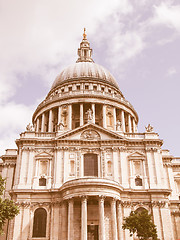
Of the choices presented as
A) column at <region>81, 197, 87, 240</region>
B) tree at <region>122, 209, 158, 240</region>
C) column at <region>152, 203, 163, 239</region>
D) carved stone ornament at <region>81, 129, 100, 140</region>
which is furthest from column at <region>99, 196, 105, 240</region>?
carved stone ornament at <region>81, 129, 100, 140</region>

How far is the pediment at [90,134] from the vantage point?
4253 cm

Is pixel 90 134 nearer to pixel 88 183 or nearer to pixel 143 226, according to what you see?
pixel 88 183

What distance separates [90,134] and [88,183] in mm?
9868

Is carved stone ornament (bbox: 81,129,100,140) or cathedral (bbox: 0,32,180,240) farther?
carved stone ornament (bbox: 81,129,100,140)

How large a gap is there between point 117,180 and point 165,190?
21.2 feet

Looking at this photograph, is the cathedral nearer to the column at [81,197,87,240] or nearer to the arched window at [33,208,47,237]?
the arched window at [33,208,47,237]

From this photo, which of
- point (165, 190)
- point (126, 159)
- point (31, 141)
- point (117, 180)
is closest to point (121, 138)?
point (126, 159)

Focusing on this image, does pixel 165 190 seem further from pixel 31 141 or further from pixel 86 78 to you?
pixel 86 78

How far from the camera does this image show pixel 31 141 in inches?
1656

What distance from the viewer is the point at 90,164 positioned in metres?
41.2

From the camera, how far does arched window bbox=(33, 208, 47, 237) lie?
36.3 m

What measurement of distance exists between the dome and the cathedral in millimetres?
15360

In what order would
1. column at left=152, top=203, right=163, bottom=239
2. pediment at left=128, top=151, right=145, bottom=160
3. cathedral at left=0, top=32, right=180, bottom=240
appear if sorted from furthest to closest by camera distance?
pediment at left=128, top=151, right=145, bottom=160
column at left=152, top=203, right=163, bottom=239
cathedral at left=0, top=32, right=180, bottom=240

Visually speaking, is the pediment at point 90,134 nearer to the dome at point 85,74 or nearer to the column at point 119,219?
the column at point 119,219
